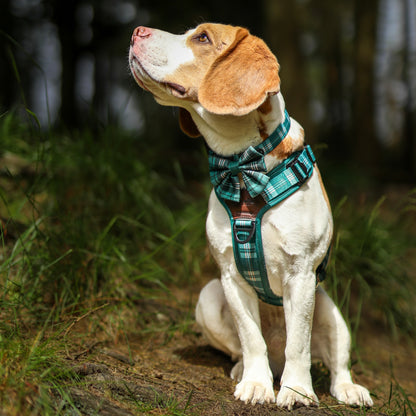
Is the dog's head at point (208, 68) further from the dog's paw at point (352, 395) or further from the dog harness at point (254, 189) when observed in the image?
the dog's paw at point (352, 395)

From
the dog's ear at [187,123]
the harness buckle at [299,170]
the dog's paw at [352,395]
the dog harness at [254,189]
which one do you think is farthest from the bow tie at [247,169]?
the dog's paw at [352,395]

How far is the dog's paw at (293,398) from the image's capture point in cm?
212

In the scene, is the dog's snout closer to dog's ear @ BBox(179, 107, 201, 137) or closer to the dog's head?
the dog's head

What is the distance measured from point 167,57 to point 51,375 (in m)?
1.43

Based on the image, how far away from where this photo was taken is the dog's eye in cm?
233

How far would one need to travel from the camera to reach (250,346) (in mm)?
2311

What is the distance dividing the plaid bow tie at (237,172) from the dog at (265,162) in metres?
0.04

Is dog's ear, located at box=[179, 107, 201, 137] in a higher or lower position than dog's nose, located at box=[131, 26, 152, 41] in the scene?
lower

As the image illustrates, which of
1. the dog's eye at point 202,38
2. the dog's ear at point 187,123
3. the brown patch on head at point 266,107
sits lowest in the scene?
the dog's ear at point 187,123

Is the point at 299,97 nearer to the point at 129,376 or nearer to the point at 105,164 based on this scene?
the point at 105,164

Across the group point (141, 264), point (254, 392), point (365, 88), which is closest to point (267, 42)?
point (365, 88)

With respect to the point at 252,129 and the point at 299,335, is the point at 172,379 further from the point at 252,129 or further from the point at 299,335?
the point at 252,129

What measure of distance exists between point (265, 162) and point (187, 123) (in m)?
0.55

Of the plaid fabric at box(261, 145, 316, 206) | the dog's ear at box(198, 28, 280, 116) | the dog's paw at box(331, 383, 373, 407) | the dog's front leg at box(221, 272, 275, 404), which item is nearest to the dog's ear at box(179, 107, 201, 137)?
the dog's ear at box(198, 28, 280, 116)
